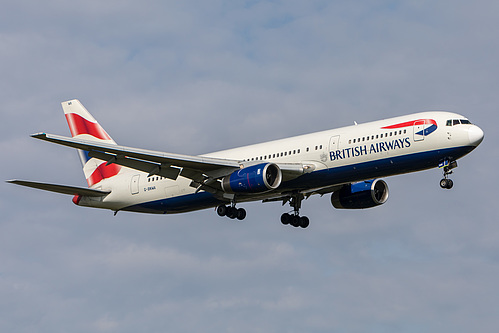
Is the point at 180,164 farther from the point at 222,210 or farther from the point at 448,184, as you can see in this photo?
the point at 448,184

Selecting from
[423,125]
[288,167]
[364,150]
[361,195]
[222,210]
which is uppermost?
[423,125]

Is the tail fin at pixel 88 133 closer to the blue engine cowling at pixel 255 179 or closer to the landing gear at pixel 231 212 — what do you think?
the landing gear at pixel 231 212

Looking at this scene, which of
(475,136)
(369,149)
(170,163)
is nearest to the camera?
(475,136)

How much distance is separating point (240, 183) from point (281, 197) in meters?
6.77

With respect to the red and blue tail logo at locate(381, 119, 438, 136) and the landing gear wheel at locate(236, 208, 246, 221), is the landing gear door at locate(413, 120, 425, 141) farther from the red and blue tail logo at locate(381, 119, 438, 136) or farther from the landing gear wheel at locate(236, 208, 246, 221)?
the landing gear wheel at locate(236, 208, 246, 221)

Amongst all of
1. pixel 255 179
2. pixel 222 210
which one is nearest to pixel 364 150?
pixel 255 179

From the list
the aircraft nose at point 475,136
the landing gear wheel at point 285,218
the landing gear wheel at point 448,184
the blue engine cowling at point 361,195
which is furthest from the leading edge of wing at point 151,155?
the aircraft nose at point 475,136

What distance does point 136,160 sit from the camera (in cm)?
4794

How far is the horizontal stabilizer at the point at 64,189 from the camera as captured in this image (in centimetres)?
4823

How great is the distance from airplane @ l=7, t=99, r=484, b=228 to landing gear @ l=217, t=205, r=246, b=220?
0.19 ft

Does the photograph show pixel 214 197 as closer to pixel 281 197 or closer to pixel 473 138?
pixel 281 197

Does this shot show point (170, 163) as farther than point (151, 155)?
Yes

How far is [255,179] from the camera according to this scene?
46.4 m

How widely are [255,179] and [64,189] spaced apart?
12937 millimetres
